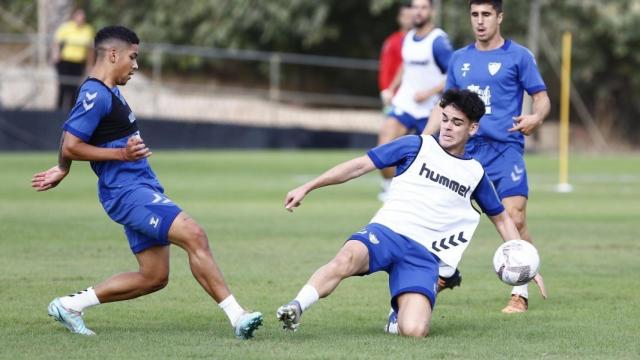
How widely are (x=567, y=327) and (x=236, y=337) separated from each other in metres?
2.21

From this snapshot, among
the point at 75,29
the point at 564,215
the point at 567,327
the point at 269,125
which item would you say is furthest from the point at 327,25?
the point at 567,327

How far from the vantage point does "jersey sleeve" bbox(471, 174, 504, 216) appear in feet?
27.6

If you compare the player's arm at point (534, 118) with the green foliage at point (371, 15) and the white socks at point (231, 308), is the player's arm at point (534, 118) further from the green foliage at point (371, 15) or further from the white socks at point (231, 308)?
the green foliage at point (371, 15)

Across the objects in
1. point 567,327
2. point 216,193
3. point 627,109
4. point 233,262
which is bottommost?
point 627,109

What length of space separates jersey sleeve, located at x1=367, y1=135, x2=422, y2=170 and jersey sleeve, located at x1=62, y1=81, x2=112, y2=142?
168 cm

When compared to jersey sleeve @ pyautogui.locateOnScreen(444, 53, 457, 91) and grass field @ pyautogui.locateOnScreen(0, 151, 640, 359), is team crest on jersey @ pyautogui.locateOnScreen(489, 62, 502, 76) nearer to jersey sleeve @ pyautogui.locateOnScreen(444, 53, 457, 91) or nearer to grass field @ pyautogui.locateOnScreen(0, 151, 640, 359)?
jersey sleeve @ pyautogui.locateOnScreen(444, 53, 457, 91)

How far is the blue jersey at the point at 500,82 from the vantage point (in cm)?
980

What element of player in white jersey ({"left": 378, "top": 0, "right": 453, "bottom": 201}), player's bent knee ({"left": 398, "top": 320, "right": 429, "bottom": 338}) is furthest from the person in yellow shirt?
player's bent knee ({"left": 398, "top": 320, "right": 429, "bottom": 338})

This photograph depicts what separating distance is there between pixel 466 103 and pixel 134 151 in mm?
2127

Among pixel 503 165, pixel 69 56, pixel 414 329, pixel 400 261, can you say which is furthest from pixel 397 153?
pixel 69 56

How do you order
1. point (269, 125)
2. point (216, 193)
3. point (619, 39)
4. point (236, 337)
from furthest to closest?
1. point (619, 39)
2. point (269, 125)
3. point (216, 193)
4. point (236, 337)

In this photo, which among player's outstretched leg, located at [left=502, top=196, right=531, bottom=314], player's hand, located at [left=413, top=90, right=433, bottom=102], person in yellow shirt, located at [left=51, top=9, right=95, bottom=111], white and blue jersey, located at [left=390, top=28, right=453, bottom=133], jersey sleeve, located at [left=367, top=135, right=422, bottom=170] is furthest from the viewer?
person in yellow shirt, located at [left=51, top=9, right=95, bottom=111]

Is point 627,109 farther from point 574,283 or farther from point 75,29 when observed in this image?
point 574,283

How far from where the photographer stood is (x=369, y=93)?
38250 mm
